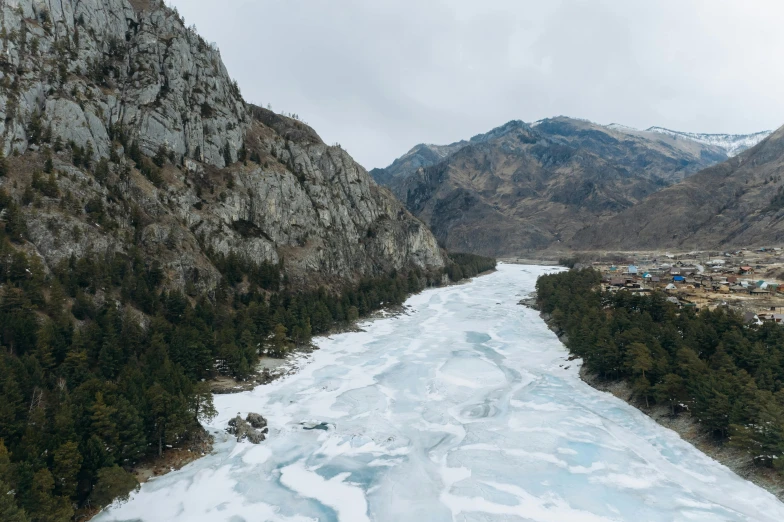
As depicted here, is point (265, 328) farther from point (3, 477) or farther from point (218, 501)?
point (3, 477)

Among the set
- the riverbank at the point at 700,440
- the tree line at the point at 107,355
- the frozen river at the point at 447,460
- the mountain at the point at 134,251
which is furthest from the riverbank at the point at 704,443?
the tree line at the point at 107,355

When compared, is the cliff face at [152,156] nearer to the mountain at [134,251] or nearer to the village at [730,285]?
the mountain at [134,251]

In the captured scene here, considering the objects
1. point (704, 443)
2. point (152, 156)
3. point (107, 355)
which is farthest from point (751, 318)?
point (152, 156)

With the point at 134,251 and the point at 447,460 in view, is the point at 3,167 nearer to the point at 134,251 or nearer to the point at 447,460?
the point at 134,251

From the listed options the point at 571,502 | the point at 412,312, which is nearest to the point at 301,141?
the point at 412,312

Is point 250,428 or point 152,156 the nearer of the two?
point 250,428
